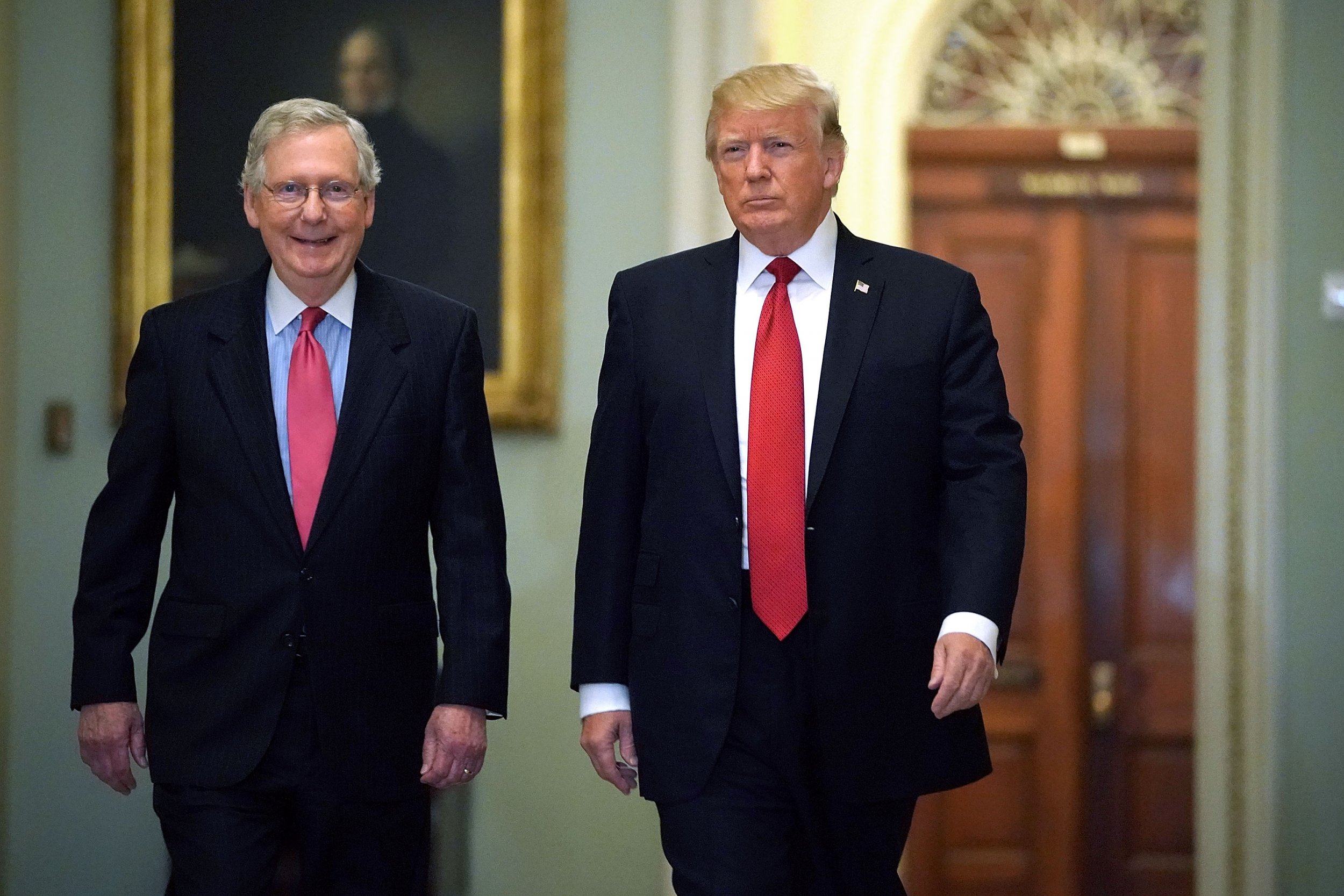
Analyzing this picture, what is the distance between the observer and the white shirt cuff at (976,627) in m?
2.51

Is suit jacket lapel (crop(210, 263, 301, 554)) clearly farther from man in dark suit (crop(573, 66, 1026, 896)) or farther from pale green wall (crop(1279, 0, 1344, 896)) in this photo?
pale green wall (crop(1279, 0, 1344, 896))

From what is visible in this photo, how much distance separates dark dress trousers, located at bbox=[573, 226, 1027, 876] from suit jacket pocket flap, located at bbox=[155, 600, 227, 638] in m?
0.59

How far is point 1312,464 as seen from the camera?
4.48 m

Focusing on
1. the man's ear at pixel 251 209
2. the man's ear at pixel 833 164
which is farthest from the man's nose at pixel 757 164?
the man's ear at pixel 251 209

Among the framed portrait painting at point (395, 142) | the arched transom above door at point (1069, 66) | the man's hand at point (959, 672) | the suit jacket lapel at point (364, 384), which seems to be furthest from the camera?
the arched transom above door at point (1069, 66)

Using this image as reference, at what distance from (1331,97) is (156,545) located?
3372 mm

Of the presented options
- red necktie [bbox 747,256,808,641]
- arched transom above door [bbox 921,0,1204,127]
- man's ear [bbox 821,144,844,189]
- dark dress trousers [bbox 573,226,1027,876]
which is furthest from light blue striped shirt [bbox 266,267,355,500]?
arched transom above door [bbox 921,0,1204,127]

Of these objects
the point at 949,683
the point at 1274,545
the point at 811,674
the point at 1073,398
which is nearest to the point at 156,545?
the point at 811,674

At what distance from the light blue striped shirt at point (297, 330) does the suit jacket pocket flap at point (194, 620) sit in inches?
15.3

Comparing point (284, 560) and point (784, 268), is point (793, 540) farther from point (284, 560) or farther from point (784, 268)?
point (284, 560)

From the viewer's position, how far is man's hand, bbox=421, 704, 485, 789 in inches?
107

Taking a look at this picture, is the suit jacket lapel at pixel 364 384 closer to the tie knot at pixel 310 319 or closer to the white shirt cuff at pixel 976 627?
the tie knot at pixel 310 319

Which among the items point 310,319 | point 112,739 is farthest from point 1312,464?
point 112,739

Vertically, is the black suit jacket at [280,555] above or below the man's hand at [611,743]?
above
